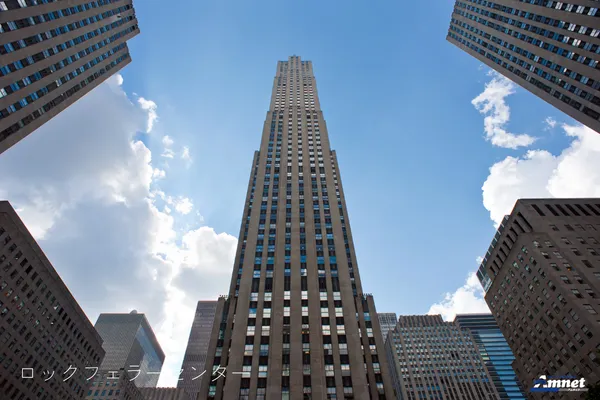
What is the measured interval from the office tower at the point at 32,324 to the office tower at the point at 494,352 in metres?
159

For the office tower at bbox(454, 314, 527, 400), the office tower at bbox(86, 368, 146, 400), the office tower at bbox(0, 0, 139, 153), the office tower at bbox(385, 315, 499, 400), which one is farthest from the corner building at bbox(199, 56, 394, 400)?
the office tower at bbox(454, 314, 527, 400)

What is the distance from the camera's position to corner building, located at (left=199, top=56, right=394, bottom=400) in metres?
53.9

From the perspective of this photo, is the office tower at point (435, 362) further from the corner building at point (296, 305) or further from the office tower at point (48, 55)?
the office tower at point (48, 55)

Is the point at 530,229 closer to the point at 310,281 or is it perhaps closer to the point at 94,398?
the point at 310,281

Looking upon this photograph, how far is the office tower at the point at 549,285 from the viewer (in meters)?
71.4

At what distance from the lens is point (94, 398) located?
457ft

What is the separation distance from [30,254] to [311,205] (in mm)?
71914

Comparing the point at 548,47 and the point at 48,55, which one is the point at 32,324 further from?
the point at 548,47

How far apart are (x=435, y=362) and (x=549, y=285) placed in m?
88.5

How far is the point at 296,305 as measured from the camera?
6297 cm

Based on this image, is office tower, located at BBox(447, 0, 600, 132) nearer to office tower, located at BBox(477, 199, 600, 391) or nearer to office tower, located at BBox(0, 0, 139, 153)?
office tower, located at BBox(477, 199, 600, 391)

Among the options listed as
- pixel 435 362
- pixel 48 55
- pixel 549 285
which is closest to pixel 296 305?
pixel 549 285

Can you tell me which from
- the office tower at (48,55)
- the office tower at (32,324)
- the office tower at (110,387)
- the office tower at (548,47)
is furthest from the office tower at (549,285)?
the office tower at (110,387)

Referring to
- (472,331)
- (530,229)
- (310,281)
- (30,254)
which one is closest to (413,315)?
(472,331)
